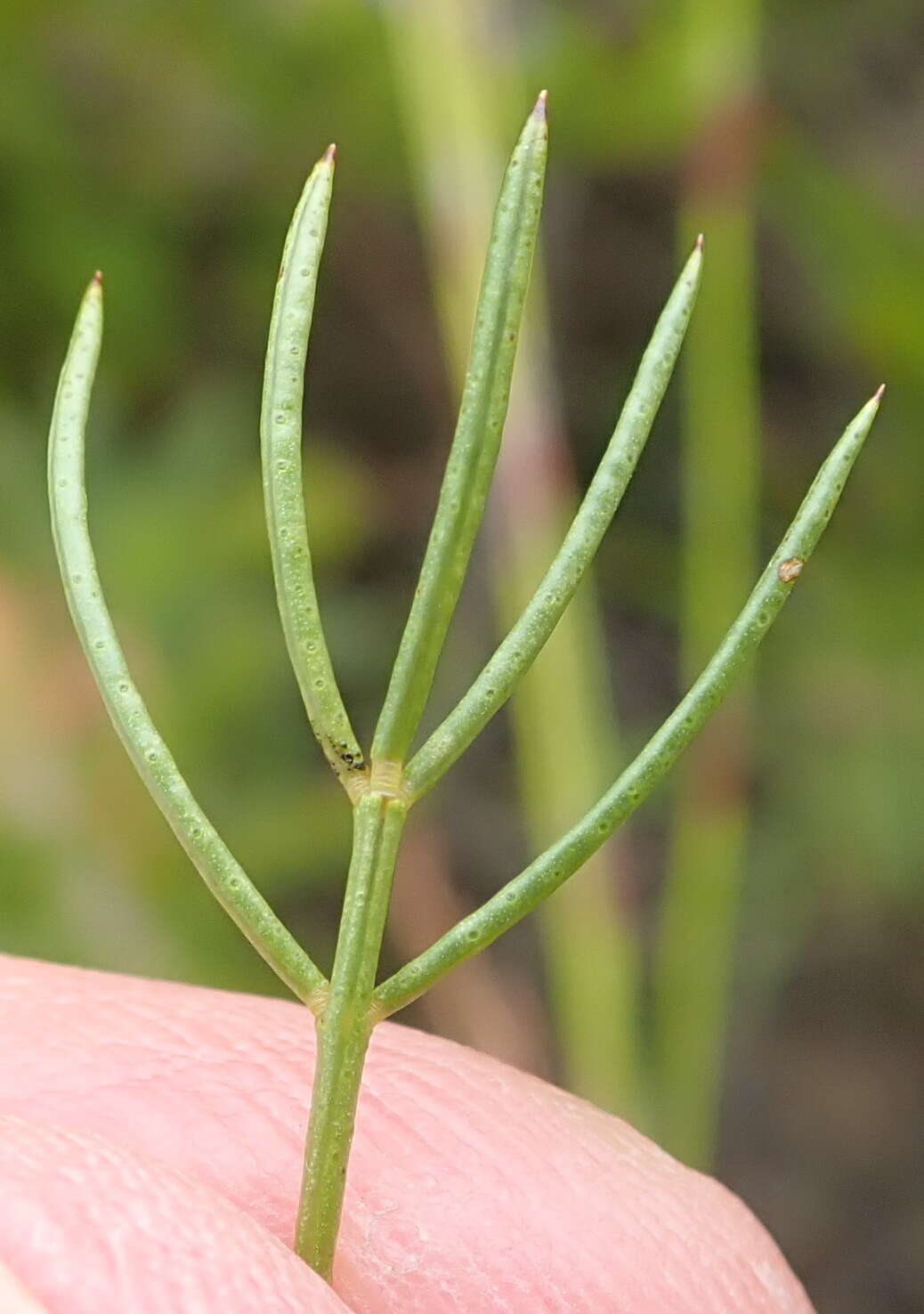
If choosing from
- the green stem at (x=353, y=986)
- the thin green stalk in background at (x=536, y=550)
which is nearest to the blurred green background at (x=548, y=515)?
the thin green stalk in background at (x=536, y=550)

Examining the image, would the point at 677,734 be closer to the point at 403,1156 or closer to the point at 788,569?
the point at 788,569

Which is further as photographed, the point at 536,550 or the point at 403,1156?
the point at 536,550

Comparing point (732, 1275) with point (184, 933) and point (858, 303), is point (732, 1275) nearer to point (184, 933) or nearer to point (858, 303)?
point (184, 933)

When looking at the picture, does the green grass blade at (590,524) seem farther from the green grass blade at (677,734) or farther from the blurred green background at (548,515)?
the blurred green background at (548,515)

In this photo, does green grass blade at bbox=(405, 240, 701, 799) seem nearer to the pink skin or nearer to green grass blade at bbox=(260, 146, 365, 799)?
green grass blade at bbox=(260, 146, 365, 799)

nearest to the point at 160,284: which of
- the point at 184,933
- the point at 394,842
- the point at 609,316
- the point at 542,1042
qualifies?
the point at 609,316

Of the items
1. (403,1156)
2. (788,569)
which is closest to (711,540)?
(403,1156)
